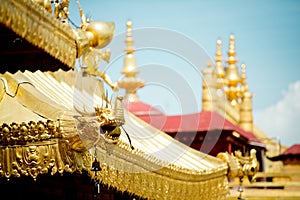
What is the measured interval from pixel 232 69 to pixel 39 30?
16.8 meters

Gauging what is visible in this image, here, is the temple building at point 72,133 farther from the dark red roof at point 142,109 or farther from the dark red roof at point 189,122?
the dark red roof at point 189,122

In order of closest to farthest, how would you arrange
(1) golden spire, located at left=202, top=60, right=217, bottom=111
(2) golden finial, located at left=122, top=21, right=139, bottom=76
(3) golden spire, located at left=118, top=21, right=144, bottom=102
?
1. (3) golden spire, located at left=118, top=21, right=144, bottom=102
2. (2) golden finial, located at left=122, top=21, right=139, bottom=76
3. (1) golden spire, located at left=202, top=60, right=217, bottom=111

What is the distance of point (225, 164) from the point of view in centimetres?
640

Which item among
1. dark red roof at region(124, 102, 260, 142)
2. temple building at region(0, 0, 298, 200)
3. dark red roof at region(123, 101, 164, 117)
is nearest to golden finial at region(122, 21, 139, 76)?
dark red roof at region(124, 102, 260, 142)

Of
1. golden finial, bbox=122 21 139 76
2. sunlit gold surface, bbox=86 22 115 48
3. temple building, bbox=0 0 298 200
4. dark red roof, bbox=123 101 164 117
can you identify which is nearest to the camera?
temple building, bbox=0 0 298 200

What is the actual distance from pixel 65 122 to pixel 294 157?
1168 centimetres

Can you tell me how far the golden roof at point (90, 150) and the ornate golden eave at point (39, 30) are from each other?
0.27 meters

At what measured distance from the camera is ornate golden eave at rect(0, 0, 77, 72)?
258cm

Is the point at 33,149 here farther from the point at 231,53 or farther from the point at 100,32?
the point at 231,53

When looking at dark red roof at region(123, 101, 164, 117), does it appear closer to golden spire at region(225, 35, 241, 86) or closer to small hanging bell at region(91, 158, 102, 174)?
small hanging bell at region(91, 158, 102, 174)

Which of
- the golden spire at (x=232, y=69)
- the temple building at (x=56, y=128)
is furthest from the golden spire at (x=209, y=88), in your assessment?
the temple building at (x=56, y=128)

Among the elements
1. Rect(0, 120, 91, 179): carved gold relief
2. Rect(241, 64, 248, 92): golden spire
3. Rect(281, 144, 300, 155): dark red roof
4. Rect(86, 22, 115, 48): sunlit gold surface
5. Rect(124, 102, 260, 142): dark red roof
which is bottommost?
Rect(0, 120, 91, 179): carved gold relief

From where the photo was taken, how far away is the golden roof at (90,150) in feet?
10.5

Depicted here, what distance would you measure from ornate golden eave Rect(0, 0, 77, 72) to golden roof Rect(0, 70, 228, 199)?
0.90 ft
